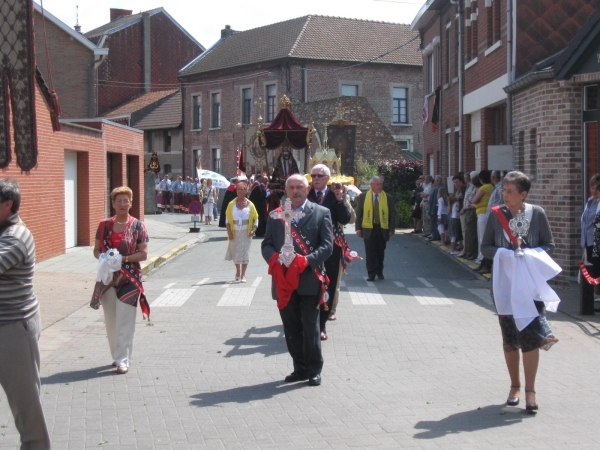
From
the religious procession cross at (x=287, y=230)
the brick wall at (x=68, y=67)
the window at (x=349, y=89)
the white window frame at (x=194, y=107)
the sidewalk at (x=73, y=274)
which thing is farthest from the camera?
the white window frame at (x=194, y=107)

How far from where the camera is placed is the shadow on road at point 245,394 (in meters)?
7.33

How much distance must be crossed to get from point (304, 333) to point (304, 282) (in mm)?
455

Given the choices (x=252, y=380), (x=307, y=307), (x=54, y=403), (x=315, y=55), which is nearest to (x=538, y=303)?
(x=307, y=307)

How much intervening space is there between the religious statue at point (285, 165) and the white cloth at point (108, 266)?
19649 millimetres

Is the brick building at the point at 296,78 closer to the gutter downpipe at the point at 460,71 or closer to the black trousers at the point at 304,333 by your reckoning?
the gutter downpipe at the point at 460,71

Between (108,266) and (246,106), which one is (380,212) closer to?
(108,266)

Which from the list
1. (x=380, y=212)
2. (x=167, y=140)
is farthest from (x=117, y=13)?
(x=380, y=212)

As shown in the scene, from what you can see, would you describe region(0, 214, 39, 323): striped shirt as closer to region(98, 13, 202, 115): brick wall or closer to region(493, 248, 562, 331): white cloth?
region(493, 248, 562, 331): white cloth

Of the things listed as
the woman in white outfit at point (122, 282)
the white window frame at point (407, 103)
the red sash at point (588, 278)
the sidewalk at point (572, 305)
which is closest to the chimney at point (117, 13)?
the white window frame at point (407, 103)

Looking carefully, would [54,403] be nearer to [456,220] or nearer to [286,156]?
[456,220]

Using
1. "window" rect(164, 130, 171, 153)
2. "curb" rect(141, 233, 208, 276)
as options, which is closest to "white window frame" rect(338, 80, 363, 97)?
"window" rect(164, 130, 171, 153)

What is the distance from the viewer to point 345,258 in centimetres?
1038

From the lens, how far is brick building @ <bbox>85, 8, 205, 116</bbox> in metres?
57.4

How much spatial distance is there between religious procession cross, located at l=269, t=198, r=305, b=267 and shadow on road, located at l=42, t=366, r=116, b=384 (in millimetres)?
2056
